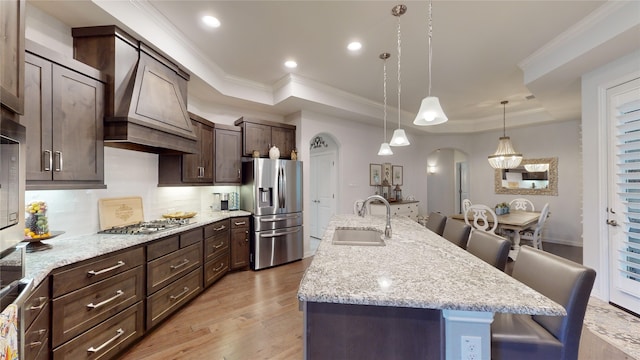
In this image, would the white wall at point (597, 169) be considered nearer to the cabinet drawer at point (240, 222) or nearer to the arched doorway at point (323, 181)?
the arched doorway at point (323, 181)

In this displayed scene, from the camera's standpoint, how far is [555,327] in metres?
1.07

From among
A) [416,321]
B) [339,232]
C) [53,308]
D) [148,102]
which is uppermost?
[148,102]

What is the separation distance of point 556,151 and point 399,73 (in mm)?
4570

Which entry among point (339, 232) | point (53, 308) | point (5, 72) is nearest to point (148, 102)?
point (5, 72)

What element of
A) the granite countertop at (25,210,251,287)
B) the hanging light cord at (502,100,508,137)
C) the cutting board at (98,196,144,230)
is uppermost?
the hanging light cord at (502,100,508,137)

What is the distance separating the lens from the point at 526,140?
566 cm

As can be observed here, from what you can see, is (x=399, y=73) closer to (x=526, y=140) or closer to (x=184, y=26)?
(x=184, y=26)

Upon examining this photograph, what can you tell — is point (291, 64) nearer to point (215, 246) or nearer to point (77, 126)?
point (77, 126)

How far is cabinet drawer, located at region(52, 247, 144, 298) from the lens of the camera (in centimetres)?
143

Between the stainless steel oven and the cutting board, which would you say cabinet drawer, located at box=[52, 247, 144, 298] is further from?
the cutting board

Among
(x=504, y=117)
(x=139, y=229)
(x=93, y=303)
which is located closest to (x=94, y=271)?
(x=93, y=303)

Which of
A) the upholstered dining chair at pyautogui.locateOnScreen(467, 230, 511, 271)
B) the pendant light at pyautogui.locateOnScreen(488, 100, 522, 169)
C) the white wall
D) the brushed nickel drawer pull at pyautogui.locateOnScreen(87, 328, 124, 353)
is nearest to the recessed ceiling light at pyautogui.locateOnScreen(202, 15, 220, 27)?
the brushed nickel drawer pull at pyautogui.locateOnScreen(87, 328, 124, 353)

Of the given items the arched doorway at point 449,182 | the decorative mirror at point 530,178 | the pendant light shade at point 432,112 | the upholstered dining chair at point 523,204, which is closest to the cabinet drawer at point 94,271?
the pendant light shade at point 432,112

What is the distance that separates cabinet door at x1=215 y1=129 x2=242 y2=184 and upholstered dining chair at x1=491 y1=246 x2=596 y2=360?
3.47 m
